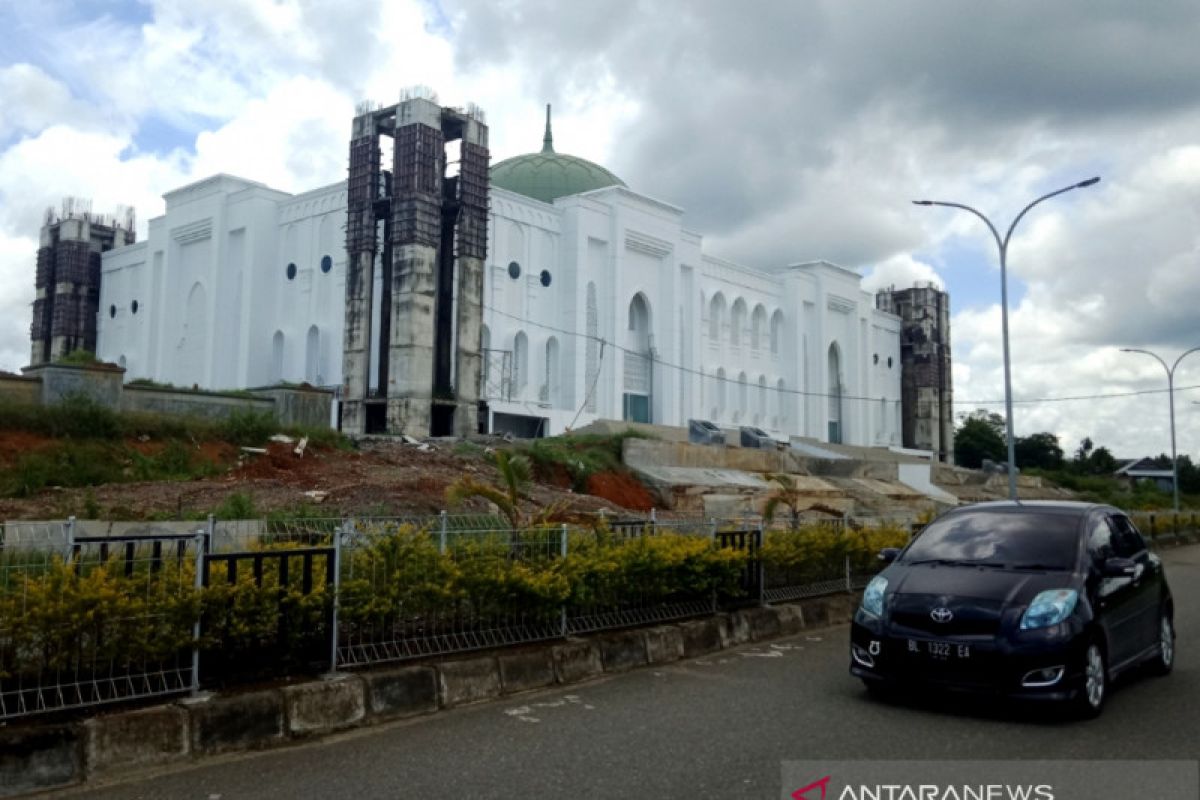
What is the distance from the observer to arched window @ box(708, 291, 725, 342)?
53.2 m

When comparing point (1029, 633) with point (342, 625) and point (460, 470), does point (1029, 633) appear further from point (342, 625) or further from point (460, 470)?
point (460, 470)

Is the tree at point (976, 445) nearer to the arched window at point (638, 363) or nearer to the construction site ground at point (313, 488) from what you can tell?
the arched window at point (638, 363)

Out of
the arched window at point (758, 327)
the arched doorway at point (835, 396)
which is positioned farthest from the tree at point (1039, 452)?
the arched window at point (758, 327)

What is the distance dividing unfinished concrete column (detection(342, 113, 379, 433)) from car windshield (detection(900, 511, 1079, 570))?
103ft

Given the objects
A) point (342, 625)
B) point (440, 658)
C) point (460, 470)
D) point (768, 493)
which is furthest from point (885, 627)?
point (768, 493)

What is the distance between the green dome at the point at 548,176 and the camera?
49.8m

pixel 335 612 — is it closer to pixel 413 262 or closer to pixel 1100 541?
pixel 1100 541

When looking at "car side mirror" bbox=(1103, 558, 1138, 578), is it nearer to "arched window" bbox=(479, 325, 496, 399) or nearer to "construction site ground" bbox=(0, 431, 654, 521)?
"construction site ground" bbox=(0, 431, 654, 521)

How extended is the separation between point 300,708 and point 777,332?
5379 cm

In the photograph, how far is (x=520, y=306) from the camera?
42.4 metres

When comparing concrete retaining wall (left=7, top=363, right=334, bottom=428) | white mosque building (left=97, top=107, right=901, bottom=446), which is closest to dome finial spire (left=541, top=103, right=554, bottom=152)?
white mosque building (left=97, top=107, right=901, bottom=446)

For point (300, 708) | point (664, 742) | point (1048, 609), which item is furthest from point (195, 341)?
point (1048, 609)

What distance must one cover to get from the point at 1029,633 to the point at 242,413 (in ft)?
76.0

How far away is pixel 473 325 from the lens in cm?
3731
